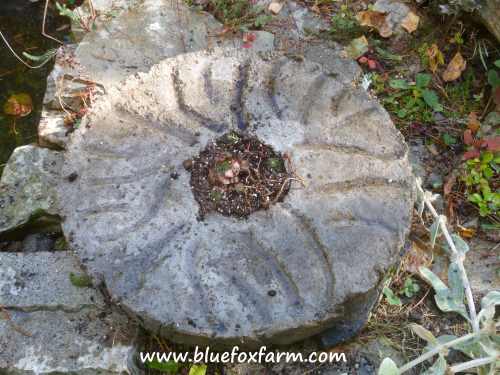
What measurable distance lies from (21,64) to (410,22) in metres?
2.42

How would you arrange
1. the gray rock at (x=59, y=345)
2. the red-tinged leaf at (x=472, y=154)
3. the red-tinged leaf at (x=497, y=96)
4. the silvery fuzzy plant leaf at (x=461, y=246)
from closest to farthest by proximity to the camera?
1. the silvery fuzzy plant leaf at (x=461, y=246)
2. the gray rock at (x=59, y=345)
3. the red-tinged leaf at (x=472, y=154)
4. the red-tinged leaf at (x=497, y=96)

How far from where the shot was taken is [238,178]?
1.85 m

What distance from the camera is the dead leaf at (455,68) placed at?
2.69m

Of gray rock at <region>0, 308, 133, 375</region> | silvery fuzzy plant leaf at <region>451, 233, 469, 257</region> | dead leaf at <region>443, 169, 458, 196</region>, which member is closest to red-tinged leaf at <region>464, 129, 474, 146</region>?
dead leaf at <region>443, 169, 458, 196</region>

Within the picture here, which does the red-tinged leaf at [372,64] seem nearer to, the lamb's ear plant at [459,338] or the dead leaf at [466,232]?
the dead leaf at [466,232]

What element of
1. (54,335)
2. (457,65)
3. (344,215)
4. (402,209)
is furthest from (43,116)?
(457,65)

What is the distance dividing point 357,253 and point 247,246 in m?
0.37

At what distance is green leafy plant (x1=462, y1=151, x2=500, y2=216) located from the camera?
2.33 m

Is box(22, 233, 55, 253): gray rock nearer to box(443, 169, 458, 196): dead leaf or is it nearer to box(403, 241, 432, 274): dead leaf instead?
box(403, 241, 432, 274): dead leaf

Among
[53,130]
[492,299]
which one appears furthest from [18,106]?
[492,299]

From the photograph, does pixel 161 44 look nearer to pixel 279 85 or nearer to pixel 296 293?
pixel 279 85

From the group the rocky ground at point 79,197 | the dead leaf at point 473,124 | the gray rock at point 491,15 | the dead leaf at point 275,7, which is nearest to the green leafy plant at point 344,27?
the rocky ground at point 79,197

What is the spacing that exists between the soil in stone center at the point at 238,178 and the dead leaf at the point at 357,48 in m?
1.12

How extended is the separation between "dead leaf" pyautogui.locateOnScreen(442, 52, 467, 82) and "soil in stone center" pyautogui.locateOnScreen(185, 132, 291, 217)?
1.29m
